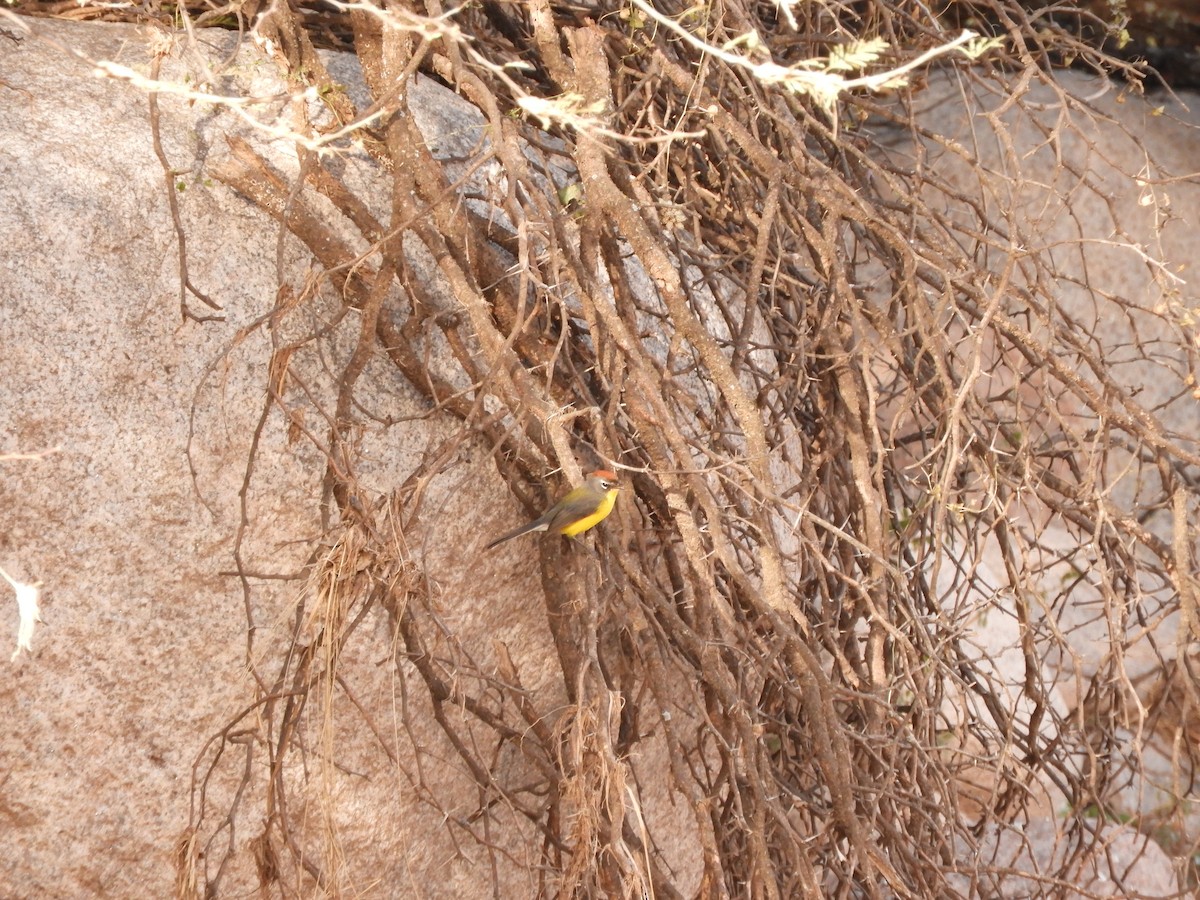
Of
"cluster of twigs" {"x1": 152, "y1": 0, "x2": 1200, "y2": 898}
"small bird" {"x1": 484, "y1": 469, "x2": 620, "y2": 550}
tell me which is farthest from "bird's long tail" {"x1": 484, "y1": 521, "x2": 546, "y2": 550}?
"cluster of twigs" {"x1": 152, "y1": 0, "x2": 1200, "y2": 898}

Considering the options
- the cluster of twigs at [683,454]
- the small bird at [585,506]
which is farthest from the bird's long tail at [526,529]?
the cluster of twigs at [683,454]

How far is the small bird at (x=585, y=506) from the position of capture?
229 cm

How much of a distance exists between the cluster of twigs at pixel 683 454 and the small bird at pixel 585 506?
A: 6 cm

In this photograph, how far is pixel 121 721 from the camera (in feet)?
7.87

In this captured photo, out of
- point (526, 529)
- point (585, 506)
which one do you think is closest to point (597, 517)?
point (585, 506)

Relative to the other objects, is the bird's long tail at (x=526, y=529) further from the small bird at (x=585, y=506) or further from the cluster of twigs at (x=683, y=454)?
the cluster of twigs at (x=683, y=454)

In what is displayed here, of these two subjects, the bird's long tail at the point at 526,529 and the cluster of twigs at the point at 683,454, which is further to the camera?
the bird's long tail at the point at 526,529

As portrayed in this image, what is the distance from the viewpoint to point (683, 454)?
225 cm

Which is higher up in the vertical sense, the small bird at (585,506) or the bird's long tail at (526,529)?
the small bird at (585,506)

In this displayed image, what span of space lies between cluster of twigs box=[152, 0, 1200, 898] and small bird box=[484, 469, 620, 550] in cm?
6

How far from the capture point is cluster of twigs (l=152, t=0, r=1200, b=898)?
227 cm

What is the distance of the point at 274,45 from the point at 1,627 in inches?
57.2

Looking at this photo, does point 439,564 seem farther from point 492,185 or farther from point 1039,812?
point 1039,812

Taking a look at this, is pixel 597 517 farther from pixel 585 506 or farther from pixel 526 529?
pixel 526 529
